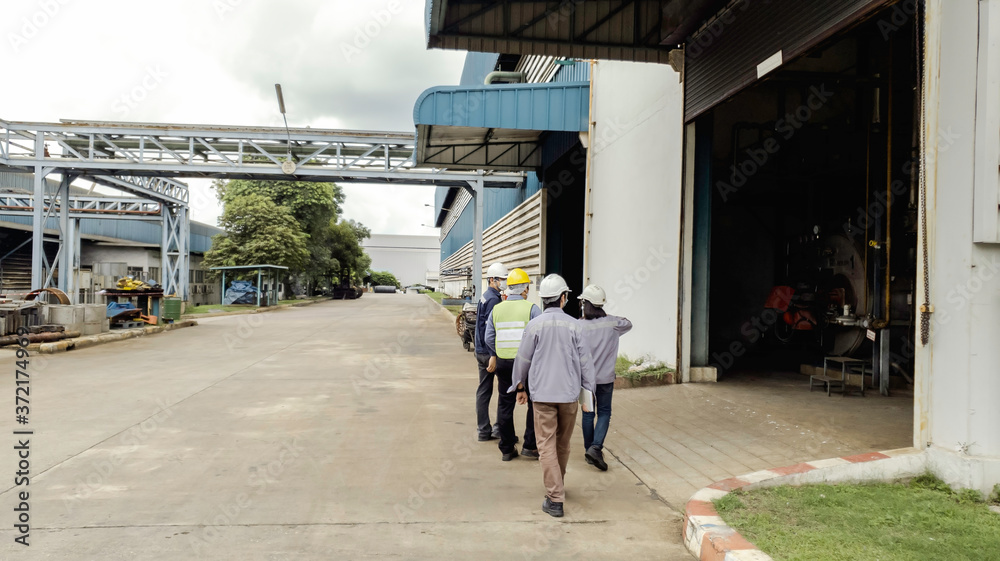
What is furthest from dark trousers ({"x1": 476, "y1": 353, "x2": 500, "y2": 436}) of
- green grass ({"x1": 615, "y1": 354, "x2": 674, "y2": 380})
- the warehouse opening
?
the warehouse opening

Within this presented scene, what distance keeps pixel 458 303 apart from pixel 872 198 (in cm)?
2884

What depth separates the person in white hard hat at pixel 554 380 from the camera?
4.69m

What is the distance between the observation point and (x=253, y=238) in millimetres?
37344

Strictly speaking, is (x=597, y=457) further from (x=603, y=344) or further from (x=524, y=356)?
(x=524, y=356)

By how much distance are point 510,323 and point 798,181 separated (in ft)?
27.8

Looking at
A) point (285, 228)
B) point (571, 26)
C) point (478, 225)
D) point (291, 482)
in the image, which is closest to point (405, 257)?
point (285, 228)

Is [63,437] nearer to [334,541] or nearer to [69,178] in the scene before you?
[334,541]

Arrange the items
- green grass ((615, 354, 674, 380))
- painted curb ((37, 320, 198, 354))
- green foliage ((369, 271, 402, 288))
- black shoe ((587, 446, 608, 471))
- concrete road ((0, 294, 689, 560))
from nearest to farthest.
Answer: concrete road ((0, 294, 689, 560)) < black shoe ((587, 446, 608, 471)) < green grass ((615, 354, 674, 380)) < painted curb ((37, 320, 198, 354)) < green foliage ((369, 271, 402, 288))

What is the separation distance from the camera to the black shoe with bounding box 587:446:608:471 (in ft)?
18.8

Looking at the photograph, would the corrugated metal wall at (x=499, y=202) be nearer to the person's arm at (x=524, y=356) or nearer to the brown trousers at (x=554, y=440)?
the person's arm at (x=524, y=356)

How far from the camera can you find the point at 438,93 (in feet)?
41.5

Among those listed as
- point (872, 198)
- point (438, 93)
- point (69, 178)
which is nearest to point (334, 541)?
point (872, 198)

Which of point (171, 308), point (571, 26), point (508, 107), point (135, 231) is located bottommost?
point (171, 308)

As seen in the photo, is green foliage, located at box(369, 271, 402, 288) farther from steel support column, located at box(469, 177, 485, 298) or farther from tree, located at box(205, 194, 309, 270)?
steel support column, located at box(469, 177, 485, 298)
